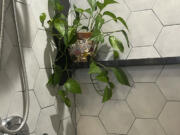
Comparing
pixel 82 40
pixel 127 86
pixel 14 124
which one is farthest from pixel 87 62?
pixel 14 124

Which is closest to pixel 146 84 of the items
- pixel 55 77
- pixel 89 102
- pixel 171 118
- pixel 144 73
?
pixel 144 73

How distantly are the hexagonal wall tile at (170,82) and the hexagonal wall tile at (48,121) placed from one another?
0.48 m

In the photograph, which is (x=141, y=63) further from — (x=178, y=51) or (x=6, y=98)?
(x=6, y=98)

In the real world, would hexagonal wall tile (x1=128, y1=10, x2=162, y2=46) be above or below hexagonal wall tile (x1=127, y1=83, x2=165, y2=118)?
above

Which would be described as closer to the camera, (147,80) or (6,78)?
(6,78)

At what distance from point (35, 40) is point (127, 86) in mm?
457

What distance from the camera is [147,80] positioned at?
2.88 ft

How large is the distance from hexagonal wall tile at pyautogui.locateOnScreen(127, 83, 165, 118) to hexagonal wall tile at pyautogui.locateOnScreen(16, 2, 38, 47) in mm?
501

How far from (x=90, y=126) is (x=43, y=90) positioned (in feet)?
1.10

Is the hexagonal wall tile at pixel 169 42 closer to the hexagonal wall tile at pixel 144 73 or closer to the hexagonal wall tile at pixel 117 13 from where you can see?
the hexagonal wall tile at pixel 144 73

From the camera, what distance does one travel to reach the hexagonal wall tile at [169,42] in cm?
83

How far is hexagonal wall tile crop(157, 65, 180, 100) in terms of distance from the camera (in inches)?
32.7

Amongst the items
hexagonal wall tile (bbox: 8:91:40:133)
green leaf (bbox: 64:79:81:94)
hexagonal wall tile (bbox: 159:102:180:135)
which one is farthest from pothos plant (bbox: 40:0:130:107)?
hexagonal wall tile (bbox: 159:102:180:135)

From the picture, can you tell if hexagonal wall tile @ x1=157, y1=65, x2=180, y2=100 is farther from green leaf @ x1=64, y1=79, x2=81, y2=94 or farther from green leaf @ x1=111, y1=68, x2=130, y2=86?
green leaf @ x1=64, y1=79, x2=81, y2=94
